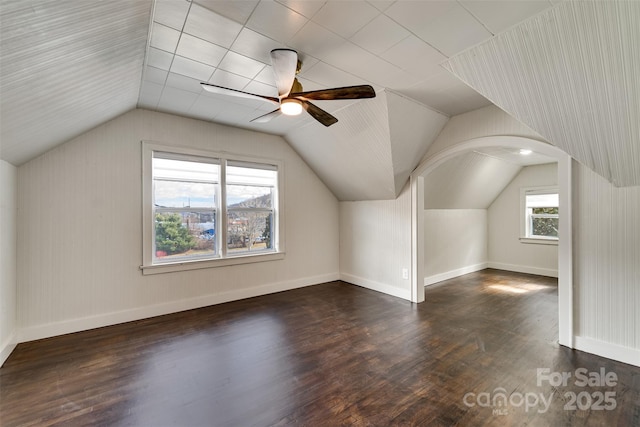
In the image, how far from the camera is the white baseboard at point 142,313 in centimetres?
287

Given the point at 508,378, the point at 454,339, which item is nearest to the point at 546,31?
the point at 508,378

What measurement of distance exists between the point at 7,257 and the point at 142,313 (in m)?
1.40

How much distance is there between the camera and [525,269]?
5.79 meters

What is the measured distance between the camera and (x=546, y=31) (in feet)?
5.82

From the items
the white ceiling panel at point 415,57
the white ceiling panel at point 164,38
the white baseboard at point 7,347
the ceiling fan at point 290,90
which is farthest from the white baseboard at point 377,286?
the white baseboard at point 7,347

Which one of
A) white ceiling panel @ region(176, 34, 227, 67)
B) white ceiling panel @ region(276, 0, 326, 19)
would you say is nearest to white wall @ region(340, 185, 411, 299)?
white ceiling panel @ region(276, 0, 326, 19)

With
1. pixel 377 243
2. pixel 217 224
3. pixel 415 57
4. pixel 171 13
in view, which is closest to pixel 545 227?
pixel 377 243

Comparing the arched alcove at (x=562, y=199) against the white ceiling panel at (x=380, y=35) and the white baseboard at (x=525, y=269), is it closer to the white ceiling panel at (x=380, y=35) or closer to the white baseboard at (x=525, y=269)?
the white ceiling panel at (x=380, y=35)

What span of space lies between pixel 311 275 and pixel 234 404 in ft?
10.5

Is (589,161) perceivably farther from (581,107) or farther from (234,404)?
(234,404)

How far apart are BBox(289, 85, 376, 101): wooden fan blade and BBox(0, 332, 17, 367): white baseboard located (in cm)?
340

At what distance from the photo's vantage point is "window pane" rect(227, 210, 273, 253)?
166 inches

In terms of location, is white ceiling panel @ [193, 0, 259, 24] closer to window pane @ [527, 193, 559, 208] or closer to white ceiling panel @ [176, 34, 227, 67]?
white ceiling panel @ [176, 34, 227, 67]

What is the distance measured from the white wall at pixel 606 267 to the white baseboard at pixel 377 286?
77.7 inches
